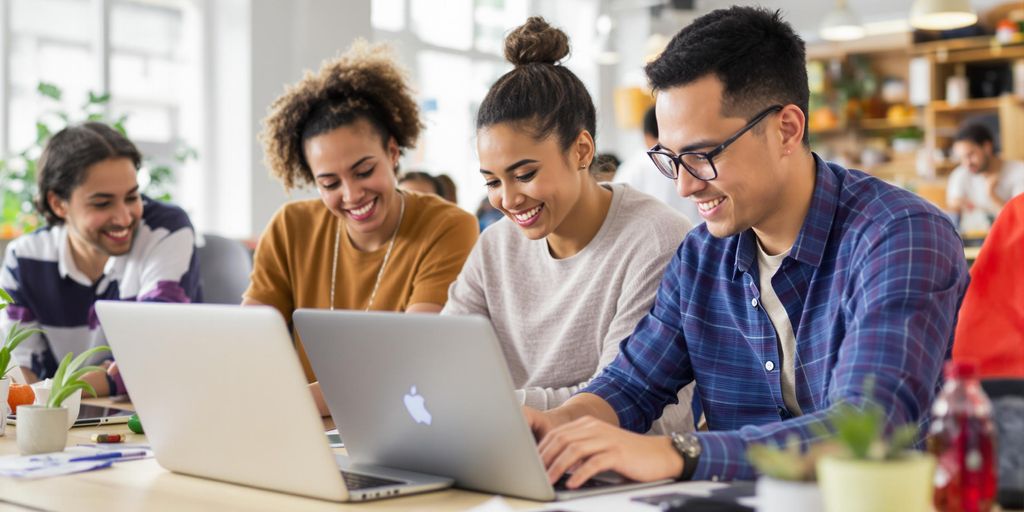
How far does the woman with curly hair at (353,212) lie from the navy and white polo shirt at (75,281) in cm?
29

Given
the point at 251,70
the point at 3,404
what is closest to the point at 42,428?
the point at 3,404

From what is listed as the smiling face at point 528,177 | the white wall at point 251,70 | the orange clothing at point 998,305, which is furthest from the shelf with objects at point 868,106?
the orange clothing at point 998,305

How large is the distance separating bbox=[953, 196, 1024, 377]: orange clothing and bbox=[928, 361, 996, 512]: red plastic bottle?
0.65 meters

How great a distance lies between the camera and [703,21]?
5.27 feet

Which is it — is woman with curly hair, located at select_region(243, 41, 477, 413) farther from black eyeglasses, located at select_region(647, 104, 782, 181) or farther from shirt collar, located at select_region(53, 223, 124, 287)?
black eyeglasses, located at select_region(647, 104, 782, 181)

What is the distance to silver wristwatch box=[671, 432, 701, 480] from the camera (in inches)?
49.8

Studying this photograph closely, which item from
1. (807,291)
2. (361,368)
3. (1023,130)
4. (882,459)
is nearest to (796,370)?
(807,291)

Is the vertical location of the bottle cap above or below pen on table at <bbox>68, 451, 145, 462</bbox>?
above

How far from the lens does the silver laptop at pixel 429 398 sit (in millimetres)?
1171

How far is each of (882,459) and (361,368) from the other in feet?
2.11

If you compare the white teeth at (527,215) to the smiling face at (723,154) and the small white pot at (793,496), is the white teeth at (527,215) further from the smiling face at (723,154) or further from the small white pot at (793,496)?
the small white pot at (793,496)

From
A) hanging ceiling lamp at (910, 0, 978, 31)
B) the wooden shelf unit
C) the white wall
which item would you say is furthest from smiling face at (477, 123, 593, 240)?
the wooden shelf unit

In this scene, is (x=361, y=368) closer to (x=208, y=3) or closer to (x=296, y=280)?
(x=296, y=280)

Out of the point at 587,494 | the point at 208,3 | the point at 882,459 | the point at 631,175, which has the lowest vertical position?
the point at 587,494
